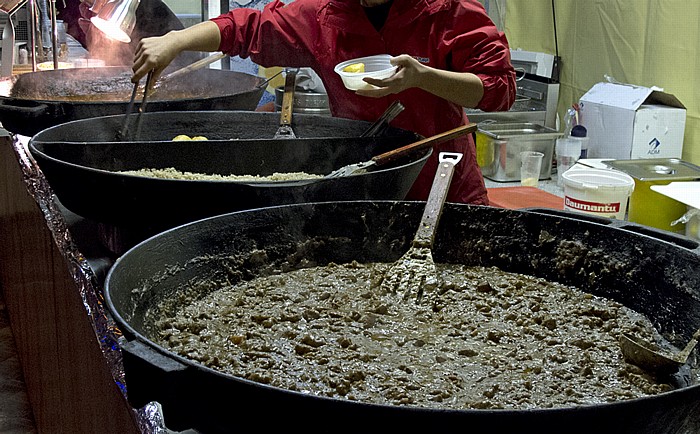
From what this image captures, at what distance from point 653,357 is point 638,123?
8.75ft

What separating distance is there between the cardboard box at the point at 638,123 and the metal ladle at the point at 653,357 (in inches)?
103

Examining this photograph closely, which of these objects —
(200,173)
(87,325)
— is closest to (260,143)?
(200,173)

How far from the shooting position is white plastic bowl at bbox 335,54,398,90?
1.80m

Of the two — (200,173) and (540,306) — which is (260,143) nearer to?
(200,173)

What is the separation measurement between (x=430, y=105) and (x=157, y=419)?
1.53 meters

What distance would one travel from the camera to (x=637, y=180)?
2482mm

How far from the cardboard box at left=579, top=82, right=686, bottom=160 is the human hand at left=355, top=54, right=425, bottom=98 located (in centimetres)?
188

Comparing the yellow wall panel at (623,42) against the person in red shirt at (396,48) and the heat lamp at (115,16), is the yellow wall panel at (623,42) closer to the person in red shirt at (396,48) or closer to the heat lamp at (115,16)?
the person in red shirt at (396,48)

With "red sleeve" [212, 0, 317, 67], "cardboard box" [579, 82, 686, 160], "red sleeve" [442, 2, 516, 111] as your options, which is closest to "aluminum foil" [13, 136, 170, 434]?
"red sleeve" [212, 0, 317, 67]

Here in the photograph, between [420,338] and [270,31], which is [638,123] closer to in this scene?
[270,31]

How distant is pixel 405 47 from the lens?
2176mm

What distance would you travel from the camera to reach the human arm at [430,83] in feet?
5.75

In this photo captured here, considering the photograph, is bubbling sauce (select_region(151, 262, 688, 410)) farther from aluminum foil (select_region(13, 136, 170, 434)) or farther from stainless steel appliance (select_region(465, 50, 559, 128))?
stainless steel appliance (select_region(465, 50, 559, 128))

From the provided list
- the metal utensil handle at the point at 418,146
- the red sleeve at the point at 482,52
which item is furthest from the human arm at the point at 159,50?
the metal utensil handle at the point at 418,146
